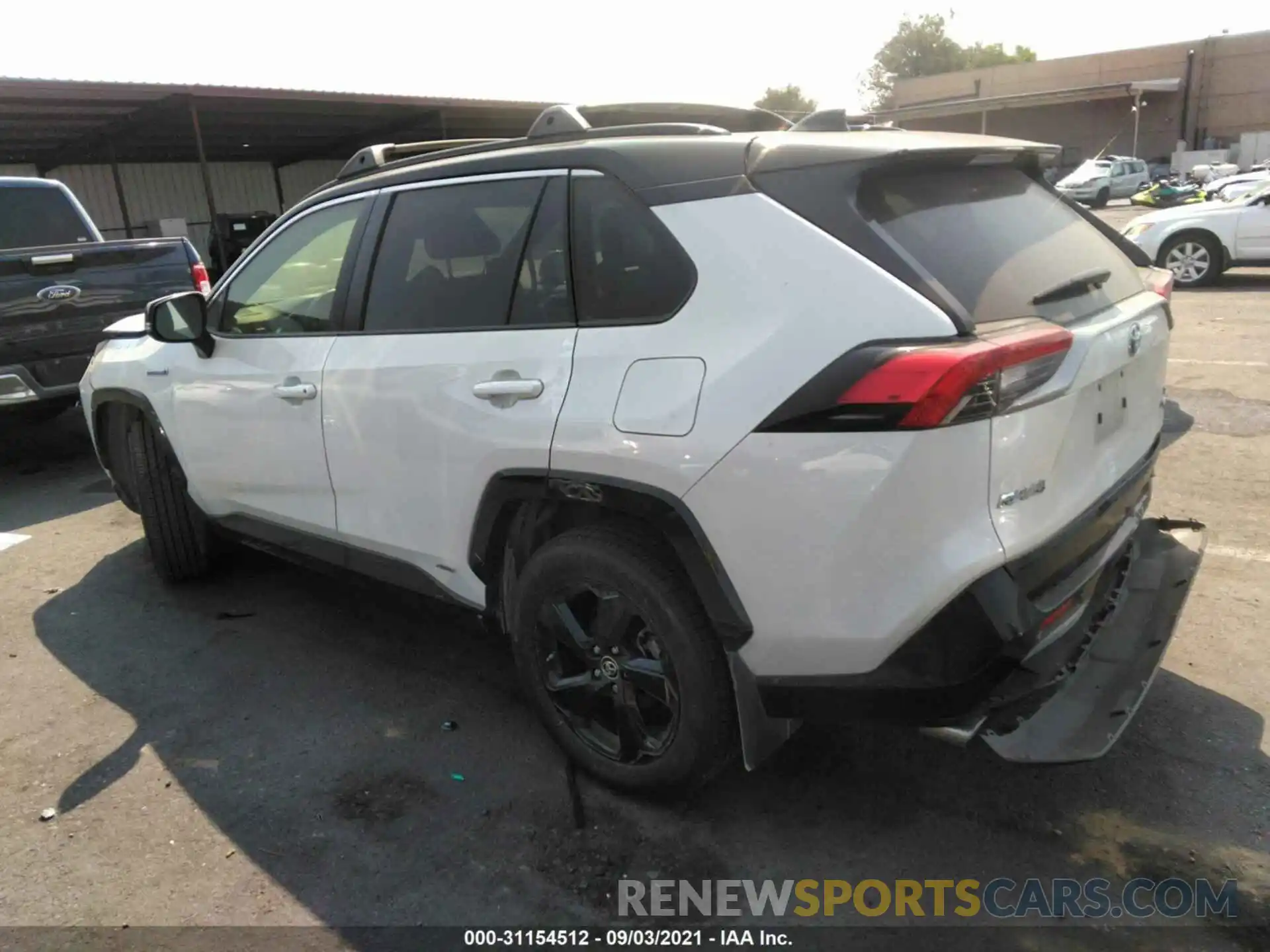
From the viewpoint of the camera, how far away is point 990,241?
2422mm

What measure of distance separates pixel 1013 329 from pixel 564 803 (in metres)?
1.85

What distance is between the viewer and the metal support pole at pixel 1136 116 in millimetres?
47406

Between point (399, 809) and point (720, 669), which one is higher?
point (720, 669)

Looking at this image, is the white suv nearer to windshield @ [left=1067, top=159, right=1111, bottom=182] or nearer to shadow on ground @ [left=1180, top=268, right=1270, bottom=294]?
shadow on ground @ [left=1180, top=268, right=1270, bottom=294]

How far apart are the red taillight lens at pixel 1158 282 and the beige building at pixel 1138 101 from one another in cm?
4472

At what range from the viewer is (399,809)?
2.91 meters

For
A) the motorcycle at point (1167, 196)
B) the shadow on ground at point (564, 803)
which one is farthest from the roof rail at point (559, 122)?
the motorcycle at point (1167, 196)

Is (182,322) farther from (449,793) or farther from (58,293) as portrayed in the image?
(58,293)

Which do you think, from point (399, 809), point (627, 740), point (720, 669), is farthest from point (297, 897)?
point (720, 669)

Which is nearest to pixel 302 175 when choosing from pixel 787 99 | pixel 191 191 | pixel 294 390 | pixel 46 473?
pixel 191 191

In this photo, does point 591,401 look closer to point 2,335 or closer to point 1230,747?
point 1230,747

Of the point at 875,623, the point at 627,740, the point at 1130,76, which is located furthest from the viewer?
the point at 1130,76

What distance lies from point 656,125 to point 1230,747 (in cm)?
256

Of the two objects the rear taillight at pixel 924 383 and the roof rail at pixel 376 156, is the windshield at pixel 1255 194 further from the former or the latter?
the rear taillight at pixel 924 383
